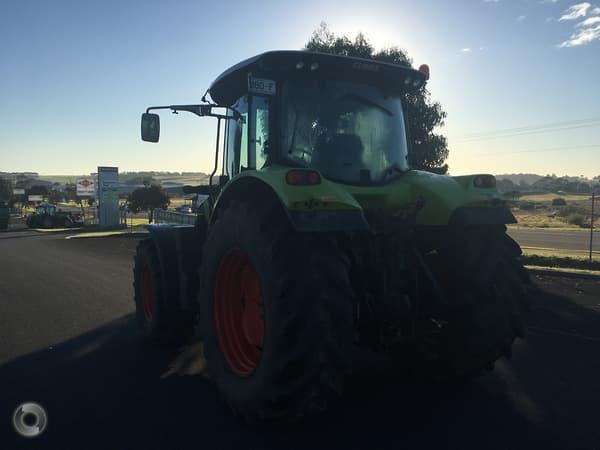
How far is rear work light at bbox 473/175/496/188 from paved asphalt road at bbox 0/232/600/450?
1.73 meters

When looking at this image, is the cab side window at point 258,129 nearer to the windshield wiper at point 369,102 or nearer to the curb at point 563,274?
the windshield wiper at point 369,102

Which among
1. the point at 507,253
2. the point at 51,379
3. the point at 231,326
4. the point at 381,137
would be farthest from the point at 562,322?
the point at 51,379

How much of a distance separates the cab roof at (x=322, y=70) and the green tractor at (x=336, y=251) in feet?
0.04

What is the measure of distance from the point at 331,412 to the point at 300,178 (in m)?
1.77

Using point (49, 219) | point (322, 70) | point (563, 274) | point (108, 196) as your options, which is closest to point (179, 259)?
point (322, 70)

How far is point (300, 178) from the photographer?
3.29 metres

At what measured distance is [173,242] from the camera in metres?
5.47

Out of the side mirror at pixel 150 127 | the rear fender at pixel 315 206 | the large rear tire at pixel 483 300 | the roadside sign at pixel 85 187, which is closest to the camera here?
the rear fender at pixel 315 206

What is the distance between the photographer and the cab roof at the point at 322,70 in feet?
13.3

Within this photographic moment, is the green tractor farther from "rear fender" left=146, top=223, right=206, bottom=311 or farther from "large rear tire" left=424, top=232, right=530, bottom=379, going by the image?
"rear fender" left=146, top=223, right=206, bottom=311

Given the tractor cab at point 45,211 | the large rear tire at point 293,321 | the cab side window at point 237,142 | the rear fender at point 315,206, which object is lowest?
the tractor cab at point 45,211

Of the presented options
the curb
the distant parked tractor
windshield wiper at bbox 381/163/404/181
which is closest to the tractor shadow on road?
windshield wiper at bbox 381/163/404/181

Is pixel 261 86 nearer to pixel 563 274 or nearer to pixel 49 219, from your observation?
pixel 563 274

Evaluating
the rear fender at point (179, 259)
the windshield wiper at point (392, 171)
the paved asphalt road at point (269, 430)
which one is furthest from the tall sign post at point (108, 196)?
the windshield wiper at point (392, 171)
